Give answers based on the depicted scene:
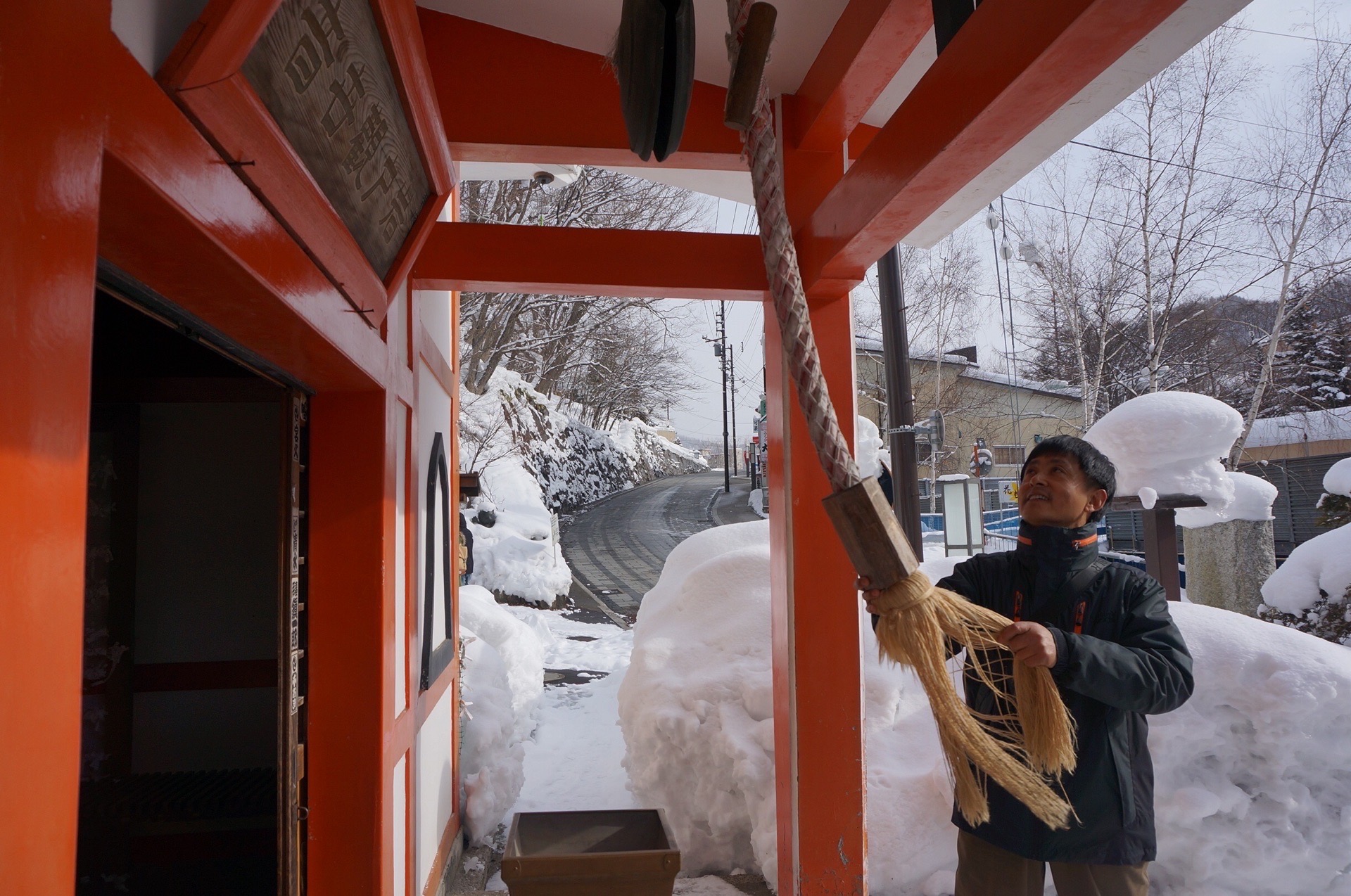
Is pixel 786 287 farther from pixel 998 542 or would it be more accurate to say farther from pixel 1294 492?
pixel 1294 492

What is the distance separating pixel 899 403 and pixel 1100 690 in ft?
18.4

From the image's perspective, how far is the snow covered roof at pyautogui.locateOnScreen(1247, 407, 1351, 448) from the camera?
12859 millimetres

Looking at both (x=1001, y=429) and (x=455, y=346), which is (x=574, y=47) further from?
(x=1001, y=429)

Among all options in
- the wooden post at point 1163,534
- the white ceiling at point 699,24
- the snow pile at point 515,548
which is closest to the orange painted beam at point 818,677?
the white ceiling at point 699,24

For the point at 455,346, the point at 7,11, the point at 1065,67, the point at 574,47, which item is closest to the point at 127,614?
the point at 455,346

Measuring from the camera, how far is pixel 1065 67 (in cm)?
165

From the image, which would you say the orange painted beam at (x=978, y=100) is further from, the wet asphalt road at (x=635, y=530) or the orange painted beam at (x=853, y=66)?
the wet asphalt road at (x=635, y=530)

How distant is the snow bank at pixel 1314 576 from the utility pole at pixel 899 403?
11.6 feet

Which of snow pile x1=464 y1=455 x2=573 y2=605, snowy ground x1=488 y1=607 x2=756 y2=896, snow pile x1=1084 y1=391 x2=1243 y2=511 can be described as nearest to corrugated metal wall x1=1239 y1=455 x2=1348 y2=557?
snow pile x1=1084 y1=391 x2=1243 y2=511

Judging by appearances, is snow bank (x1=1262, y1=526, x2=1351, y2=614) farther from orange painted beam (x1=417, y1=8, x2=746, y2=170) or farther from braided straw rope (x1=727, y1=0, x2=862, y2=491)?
braided straw rope (x1=727, y1=0, x2=862, y2=491)

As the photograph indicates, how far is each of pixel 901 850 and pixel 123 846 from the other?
3.44 m

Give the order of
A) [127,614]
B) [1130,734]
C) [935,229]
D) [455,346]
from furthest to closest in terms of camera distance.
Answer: [455,346], [935,229], [127,614], [1130,734]

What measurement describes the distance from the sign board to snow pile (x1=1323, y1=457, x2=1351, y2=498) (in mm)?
10766

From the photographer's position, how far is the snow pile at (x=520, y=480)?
13.1 m
